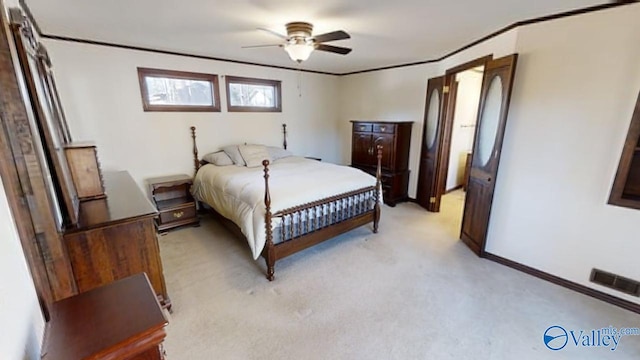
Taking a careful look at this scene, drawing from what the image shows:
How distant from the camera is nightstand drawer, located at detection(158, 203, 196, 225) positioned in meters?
3.61

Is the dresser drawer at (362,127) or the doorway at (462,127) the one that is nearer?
the dresser drawer at (362,127)

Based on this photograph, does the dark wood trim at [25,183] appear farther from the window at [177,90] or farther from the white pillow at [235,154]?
the white pillow at [235,154]

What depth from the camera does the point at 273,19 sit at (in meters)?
2.47

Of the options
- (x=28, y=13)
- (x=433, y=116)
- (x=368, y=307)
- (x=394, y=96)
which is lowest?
(x=368, y=307)

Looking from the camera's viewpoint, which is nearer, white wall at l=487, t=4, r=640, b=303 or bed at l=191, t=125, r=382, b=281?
white wall at l=487, t=4, r=640, b=303

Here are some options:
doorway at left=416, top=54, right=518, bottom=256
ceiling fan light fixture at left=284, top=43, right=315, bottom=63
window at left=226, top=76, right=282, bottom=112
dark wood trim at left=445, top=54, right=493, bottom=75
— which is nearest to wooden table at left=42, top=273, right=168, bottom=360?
ceiling fan light fixture at left=284, top=43, right=315, bottom=63

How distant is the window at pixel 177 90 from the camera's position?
12.0ft

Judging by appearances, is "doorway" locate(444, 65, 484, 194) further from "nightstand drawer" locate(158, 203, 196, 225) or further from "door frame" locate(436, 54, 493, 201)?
"nightstand drawer" locate(158, 203, 196, 225)

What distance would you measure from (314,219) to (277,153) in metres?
2.03

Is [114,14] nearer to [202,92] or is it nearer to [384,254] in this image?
[202,92]

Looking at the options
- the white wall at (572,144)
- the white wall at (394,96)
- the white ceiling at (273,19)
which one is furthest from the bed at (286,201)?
the white wall at (394,96)

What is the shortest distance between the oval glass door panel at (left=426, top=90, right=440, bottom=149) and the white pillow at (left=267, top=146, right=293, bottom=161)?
2324 millimetres

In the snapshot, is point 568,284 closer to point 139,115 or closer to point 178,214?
point 178,214

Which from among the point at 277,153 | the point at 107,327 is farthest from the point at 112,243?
the point at 277,153
